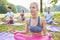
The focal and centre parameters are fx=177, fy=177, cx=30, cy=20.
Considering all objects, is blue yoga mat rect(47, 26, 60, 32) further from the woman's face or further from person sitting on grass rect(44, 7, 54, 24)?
the woman's face

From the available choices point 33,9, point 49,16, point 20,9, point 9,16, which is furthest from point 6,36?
point 49,16

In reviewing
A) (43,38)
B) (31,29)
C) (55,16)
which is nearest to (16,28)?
(31,29)

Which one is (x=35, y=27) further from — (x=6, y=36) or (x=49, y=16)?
(x=6, y=36)

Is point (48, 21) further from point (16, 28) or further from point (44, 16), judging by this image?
point (16, 28)

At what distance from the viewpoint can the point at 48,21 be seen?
7.43 ft

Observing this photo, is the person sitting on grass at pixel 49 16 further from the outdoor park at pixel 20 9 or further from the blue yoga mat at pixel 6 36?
the blue yoga mat at pixel 6 36

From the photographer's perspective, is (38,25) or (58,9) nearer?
(38,25)

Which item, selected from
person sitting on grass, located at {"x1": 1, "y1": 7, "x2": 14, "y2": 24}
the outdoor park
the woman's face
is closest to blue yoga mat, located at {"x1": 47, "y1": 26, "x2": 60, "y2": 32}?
the outdoor park

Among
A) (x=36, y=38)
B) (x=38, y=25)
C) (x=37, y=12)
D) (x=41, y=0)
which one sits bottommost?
(x=36, y=38)

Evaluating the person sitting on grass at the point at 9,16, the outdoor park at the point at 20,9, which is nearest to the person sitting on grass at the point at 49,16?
the outdoor park at the point at 20,9

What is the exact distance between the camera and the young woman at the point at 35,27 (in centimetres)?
216

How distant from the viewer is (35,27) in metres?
2.17

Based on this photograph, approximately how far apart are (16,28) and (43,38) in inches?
15.1

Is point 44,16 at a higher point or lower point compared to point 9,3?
lower
